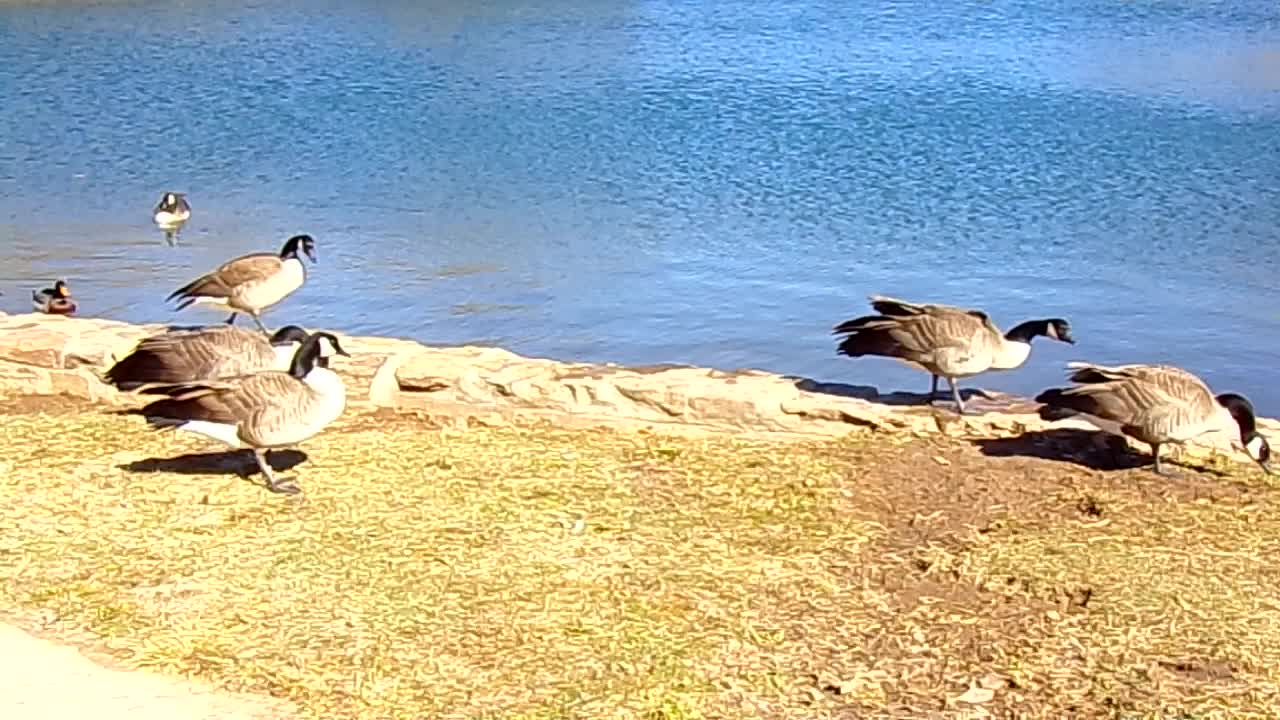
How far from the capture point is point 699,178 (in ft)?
52.4

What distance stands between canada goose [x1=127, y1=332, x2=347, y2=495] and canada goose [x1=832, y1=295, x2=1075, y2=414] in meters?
2.33

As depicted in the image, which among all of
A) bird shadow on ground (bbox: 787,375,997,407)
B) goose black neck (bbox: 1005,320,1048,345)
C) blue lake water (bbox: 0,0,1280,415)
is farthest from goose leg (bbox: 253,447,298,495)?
blue lake water (bbox: 0,0,1280,415)

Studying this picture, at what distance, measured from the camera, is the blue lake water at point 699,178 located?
11.4 metres

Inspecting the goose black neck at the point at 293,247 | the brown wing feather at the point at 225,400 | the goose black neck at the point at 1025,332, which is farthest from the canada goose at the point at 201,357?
the goose black neck at the point at 1025,332

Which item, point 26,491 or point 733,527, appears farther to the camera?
point 26,491

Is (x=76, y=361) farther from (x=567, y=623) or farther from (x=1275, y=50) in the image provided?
(x=1275, y=50)

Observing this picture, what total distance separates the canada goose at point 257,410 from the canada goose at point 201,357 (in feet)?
1.73

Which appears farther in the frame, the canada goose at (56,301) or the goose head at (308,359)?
the canada goose at (56,301)

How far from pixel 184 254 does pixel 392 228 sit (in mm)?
1752

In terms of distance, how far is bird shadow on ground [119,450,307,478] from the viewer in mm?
6730

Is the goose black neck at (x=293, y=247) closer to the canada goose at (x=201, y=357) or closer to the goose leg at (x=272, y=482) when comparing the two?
the canada goose at (x=201, y=357)

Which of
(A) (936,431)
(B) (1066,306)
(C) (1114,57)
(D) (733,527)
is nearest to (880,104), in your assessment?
(C) (1114,57)

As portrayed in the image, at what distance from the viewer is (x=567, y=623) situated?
5191 millimetres

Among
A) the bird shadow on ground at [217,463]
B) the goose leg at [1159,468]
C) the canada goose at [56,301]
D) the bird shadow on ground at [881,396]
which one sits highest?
the bird shadow on ground at [881,396]
